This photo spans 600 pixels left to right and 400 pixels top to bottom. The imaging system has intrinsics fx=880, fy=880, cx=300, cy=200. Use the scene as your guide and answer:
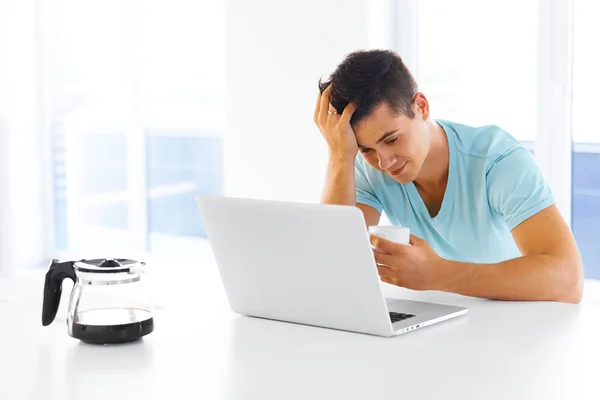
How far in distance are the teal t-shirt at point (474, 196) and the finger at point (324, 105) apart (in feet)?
A: 0.75

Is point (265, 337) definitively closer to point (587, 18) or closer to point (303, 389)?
point (303, 389)

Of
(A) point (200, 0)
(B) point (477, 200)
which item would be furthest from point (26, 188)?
(B) point (477, 200)

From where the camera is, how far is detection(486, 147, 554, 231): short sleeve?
1983 millimetres

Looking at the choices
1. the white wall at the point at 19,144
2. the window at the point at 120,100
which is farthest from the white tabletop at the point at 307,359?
the window at the point at 120,100

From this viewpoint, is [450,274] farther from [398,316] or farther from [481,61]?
[481,61]

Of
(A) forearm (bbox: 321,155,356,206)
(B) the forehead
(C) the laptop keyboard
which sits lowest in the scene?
(C) the laptop keyboard

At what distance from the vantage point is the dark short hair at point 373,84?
2029 mm

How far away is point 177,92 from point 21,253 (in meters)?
1.35

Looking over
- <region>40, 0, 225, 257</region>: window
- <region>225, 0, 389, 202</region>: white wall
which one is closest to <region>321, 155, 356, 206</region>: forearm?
<region>225, 0, 389, 202</region>: white wall

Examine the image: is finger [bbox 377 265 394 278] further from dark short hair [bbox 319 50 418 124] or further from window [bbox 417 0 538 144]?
window [bbox 417 0 538 144]

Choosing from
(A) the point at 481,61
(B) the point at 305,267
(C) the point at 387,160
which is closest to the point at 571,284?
(C) the point at 387,160

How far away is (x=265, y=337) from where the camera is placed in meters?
1.53

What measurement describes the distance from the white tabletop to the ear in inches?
21.3

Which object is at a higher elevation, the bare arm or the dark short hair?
the dark short hair
